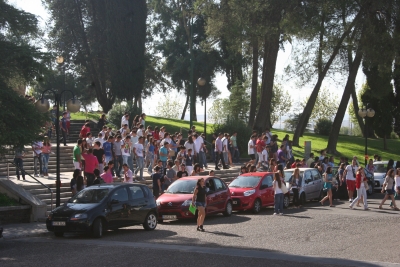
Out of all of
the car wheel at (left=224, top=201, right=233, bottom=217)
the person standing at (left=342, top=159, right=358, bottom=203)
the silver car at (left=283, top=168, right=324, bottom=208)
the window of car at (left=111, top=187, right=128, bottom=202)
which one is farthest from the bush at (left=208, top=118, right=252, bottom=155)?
the window of car at (left=111, top=187, right=128, bottom=202)

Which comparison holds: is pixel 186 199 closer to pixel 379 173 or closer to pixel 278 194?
pixel 278 194

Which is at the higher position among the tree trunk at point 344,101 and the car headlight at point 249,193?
the tree trunk at point 344,101

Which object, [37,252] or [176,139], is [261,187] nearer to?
[176,139]

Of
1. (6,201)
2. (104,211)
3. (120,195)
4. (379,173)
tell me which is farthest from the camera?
(379,173)

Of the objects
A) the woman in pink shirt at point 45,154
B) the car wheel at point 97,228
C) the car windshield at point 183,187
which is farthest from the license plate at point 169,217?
the woman in pink shirt at point 45,154

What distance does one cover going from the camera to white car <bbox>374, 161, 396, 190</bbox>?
34469mm

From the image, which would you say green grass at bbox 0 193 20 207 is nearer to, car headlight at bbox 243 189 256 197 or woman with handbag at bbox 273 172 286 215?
car headlight at bbox 243 189 256 197

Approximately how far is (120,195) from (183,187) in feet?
12.8

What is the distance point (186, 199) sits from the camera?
2106 cm

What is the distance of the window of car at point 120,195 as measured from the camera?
18.3m

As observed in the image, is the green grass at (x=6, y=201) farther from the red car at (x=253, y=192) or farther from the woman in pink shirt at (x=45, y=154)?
the red car at (x=253, y=192)

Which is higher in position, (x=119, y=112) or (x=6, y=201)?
A: (x=119, y=112)

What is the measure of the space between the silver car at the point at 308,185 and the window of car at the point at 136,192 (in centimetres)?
863

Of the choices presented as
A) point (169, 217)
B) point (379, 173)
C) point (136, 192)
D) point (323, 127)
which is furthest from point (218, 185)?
point (323, 127)
